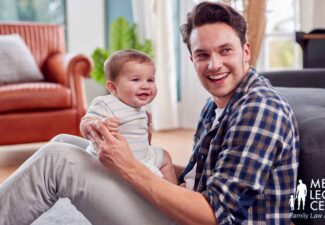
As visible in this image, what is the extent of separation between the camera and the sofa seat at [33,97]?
3424 mm

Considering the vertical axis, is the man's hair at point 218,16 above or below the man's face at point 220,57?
above

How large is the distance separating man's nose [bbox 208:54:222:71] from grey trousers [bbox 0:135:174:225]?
376mm

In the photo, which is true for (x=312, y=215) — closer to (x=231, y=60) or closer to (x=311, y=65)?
(x=231, y=60)

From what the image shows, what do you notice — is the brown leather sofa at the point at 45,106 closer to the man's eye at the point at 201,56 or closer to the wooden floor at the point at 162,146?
the wooden floor at the point at 162,146

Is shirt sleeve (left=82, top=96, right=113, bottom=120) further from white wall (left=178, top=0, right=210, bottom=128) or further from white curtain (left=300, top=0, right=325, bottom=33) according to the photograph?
white wall (left=178, top=0, right=210, bottom=128)

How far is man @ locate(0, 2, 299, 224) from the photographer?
110 cm

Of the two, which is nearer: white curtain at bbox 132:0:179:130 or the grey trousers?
the grey trousers

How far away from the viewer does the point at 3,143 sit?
3439 millimetres

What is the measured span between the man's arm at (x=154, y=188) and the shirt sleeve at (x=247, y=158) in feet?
0.14

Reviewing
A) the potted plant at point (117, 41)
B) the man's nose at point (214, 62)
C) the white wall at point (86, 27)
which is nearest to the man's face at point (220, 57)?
the man's nose at point (214, 62)

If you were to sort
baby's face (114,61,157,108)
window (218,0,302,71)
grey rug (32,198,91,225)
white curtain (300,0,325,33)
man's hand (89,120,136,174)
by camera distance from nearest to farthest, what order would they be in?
1. man's hand (89,120,136,174)
2. baby's face (114,61,157,108)
3. grey rug (32,198,91,225)
4. white curtain (300,0,325,33)
5. window (218,0,302,71)

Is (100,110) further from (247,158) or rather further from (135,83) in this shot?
(247,158)

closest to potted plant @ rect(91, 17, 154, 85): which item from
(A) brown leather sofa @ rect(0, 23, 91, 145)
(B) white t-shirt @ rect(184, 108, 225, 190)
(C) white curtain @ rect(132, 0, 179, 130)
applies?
(C) white curtain @ rect(132, 0, 179, 130)

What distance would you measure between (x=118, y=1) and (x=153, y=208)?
427 cm
